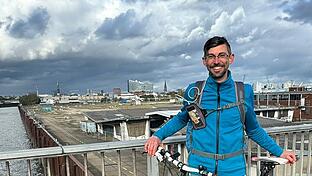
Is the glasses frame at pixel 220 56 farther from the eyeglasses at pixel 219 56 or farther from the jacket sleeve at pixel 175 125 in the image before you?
the jacket sleeve at pixel 175 125

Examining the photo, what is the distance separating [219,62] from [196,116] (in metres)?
0.43

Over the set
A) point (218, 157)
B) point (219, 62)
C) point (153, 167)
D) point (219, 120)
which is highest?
point (219, 62)

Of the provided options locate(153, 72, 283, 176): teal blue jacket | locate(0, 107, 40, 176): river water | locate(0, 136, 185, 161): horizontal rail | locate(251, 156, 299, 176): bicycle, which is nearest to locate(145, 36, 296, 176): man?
locate(153, 72, 283, 176): teal blue jacket

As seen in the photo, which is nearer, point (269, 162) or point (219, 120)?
point (219, 120)

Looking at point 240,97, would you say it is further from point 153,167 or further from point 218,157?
point 153,167

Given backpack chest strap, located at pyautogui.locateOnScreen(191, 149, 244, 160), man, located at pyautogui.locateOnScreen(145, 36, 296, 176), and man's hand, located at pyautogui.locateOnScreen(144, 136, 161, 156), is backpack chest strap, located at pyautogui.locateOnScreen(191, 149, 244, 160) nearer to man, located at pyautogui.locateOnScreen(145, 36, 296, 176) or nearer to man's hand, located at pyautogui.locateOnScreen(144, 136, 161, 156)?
man, located at pyautogui.locateOnScreen(145, 36, 296, 176)

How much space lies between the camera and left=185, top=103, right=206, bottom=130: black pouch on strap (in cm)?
242

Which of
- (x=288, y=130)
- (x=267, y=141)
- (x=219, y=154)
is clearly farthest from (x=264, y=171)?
(x=288, y=130)

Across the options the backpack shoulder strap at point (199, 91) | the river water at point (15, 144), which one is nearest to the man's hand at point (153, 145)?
the backpack shoulder strap at point (199, 91)

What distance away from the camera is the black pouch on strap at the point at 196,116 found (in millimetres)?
2424

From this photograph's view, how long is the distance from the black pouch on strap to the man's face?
26cm

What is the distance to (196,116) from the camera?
2.44 m

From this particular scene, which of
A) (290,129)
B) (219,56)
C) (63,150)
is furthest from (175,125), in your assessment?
(290,129)

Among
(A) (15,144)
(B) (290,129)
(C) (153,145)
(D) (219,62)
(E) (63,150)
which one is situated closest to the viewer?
(D) (219,62)
